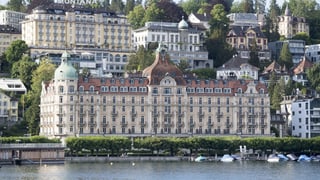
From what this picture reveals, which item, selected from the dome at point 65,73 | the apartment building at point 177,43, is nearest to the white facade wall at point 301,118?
the apartment building at point 177,43

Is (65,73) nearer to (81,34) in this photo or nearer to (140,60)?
(140,60)

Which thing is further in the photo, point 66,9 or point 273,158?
point 66,9

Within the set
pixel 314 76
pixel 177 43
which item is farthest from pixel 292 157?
pixel 177 43

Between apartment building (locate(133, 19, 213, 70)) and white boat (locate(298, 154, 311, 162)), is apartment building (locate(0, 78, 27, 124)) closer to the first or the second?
apartment building (locate(133, 19, 213, 70))

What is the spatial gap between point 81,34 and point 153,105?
37.2 meters

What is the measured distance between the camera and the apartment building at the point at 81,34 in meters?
188

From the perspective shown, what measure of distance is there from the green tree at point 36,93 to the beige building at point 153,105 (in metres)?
1.45

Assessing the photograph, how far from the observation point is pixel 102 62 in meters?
189

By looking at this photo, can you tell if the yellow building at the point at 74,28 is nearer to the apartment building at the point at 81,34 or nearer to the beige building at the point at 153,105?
the apartment building at the point at 81,34

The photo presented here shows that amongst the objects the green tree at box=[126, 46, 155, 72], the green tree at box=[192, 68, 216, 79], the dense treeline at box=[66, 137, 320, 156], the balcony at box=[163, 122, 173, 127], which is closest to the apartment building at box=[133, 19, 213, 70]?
the green tree at box=[192, 68, 216, 79]

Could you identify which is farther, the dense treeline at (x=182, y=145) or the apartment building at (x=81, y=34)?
the apartment building at (x=81, y=34)

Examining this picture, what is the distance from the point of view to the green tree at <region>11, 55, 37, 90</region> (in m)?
178

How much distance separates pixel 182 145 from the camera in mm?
147875

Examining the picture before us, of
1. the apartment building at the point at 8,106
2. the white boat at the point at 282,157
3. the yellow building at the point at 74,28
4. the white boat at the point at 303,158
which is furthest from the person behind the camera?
the yellow building at the point at 74,28
